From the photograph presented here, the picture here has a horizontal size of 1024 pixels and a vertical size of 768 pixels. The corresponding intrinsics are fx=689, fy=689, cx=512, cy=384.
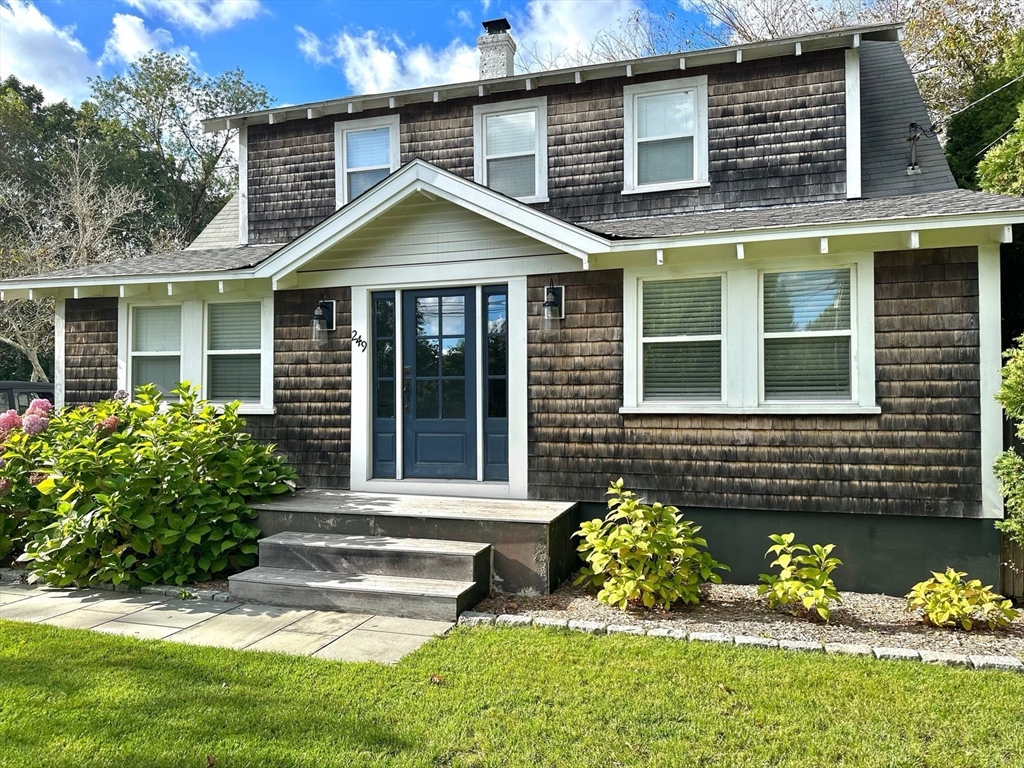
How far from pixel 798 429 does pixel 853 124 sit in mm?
3346

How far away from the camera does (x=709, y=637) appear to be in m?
4.49

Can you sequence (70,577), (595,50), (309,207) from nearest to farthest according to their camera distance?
1. (70,577)
2. (309,207)
3. (595,50)

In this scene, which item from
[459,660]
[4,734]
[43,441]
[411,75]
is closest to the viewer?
[4,734]

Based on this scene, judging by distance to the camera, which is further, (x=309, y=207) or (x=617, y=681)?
(x=309, y=207)

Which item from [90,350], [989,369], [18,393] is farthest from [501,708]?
[18,393]

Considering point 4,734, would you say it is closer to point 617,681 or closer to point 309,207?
point 617,681

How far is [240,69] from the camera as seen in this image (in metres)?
28.7

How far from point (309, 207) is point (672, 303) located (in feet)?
16.4

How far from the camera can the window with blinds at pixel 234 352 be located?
7.89 meters

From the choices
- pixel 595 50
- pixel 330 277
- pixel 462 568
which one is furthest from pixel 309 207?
pixel 595 50

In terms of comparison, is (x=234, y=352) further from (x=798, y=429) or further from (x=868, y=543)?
(x=868, y=543)

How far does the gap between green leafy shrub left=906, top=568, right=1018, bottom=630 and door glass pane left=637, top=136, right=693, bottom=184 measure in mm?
4609

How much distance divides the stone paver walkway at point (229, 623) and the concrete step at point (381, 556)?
1.57ft

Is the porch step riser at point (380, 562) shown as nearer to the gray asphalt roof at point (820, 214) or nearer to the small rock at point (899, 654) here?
the small rock at point (899, 654)
